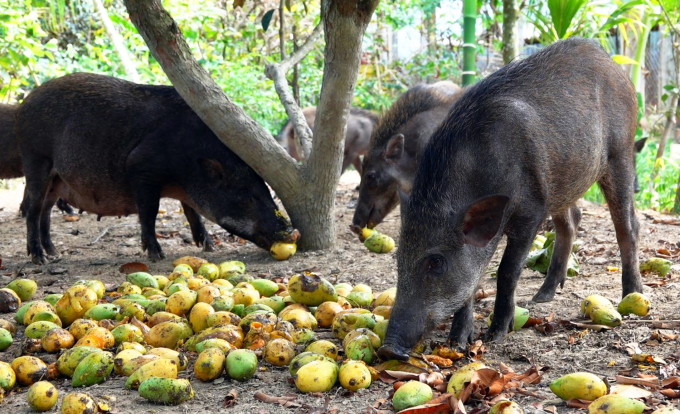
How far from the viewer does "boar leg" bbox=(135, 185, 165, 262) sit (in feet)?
20.4

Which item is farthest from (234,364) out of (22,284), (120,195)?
(120,195)

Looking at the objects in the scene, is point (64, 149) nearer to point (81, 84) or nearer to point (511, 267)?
point (81, 84)

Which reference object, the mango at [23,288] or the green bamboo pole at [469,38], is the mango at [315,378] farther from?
the green bamboo pole at [469,38]

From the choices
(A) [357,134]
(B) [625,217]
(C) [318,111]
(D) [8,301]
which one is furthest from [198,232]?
(A) [357,134]

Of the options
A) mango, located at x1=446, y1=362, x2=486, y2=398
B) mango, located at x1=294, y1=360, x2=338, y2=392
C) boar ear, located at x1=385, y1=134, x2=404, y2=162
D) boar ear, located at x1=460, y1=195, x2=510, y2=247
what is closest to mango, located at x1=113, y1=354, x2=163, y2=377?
mango, located at x1=294, y1=360, x2=338, y2=392

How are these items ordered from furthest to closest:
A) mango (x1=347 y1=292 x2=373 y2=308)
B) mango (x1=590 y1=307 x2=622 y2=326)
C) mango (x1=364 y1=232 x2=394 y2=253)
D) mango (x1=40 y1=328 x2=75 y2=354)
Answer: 1. mango (x1=364 y1=232 x2=394 y2=253)
2. mango (x1=347 y1=292 x2=373 y2=308)
3. mango (x1=590 y1=307 x2=622 y2=326)
4. mango (x1=40 y1=328 x2=75 y2=354)

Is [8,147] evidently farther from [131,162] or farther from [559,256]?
[559,256]

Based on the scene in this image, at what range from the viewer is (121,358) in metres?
3.36

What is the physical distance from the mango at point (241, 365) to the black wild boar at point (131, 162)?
278cm

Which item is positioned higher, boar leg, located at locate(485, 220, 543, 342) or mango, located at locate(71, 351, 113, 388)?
boar leg, located at locate(485, 220, 543, 342)

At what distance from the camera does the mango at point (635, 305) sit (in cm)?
395

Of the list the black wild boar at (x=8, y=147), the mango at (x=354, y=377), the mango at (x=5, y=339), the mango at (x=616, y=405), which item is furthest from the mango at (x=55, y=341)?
the black wild boar at (x=8, y=147)

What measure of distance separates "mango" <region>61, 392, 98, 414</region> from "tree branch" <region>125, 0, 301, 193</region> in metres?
3.34

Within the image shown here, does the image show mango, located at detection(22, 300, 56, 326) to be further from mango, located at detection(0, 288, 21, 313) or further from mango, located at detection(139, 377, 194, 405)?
mango, located at detection(139, 377, 194, 405)
